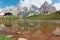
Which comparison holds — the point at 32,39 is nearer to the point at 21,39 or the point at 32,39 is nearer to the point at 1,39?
the point at 21,39

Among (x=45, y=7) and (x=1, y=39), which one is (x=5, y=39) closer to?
(x=1, y=39)

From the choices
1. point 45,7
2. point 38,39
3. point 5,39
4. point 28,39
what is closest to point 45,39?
point 38,39

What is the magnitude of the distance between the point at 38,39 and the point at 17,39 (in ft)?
3.32

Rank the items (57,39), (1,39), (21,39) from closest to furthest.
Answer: (1,39)
(21,39)
(57,39)

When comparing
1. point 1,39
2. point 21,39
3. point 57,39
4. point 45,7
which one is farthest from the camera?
point 45,7

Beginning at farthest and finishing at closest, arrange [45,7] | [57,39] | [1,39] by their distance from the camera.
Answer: [45,7] < [57,39] < [1,39]

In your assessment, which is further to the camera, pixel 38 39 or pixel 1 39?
Answer: pixel 38 39

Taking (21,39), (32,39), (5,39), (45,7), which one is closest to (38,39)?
(32,39)

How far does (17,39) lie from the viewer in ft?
25.6

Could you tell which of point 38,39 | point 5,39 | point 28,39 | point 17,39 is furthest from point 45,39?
point 5,39

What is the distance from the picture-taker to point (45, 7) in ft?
622

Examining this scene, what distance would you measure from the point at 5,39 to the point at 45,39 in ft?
6.68

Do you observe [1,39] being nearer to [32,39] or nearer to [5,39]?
[5,39]

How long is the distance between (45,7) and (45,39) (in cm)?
18306
